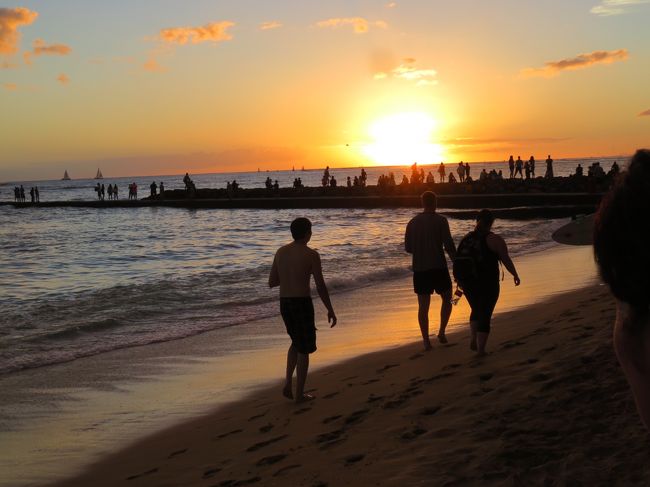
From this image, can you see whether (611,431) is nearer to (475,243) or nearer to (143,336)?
(475,243)

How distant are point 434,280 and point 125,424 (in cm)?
369

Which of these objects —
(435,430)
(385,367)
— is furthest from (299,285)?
(435,430)

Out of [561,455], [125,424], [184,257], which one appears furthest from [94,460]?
[184,257]

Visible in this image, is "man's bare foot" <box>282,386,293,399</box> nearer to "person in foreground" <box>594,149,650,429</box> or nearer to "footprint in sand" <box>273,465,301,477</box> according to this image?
"footprint in sand" <box>273,465,301,477</box>

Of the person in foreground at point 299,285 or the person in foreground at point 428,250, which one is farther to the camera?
the person in foreground at point 428,250

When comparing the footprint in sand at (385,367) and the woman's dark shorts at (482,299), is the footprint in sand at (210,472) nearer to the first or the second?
the footprint in sand at (385,367)

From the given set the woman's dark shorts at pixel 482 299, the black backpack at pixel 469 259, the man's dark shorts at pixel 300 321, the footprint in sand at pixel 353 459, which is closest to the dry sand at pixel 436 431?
the footprint in sand at pixel 353 459

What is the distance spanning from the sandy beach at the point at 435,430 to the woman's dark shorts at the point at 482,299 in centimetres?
37

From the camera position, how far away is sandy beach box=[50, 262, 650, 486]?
4039mm

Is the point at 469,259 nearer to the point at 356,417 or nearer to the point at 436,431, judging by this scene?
the point at 356,417

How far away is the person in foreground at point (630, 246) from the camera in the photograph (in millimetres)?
1673

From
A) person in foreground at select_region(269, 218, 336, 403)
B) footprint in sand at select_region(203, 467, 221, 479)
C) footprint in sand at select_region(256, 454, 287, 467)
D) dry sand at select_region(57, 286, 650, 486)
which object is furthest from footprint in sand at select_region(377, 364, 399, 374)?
footprint in sand at select_region(203, 467, 221, 479)

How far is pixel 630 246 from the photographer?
1.67 m

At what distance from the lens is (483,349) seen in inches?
284
